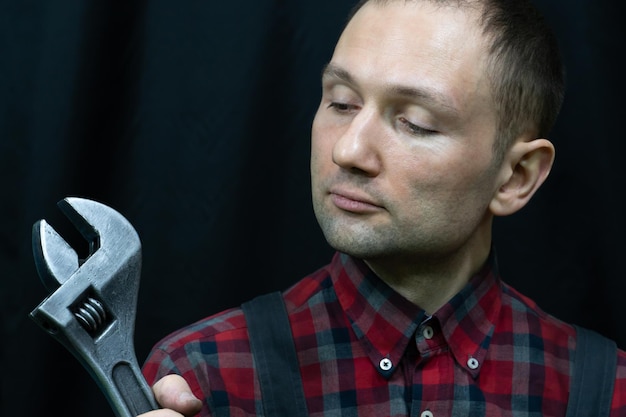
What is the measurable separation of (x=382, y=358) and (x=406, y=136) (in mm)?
279

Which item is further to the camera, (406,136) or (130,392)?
(406,136)

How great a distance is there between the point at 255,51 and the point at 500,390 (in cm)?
67

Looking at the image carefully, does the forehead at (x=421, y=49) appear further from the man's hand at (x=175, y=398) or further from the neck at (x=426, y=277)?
the man's hand at (x=175, y=398)

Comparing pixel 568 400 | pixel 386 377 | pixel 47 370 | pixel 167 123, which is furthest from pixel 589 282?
pixel 47 370

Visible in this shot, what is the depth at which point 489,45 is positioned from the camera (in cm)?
130

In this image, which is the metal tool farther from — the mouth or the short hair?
the short hair

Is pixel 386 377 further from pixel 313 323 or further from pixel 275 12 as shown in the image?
Answer: pixel 275 12

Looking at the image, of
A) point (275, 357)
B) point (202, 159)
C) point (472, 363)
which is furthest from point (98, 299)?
point (202, 159)

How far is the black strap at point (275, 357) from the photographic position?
1.28 meters

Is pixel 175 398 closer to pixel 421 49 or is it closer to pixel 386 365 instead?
pixel 386 365

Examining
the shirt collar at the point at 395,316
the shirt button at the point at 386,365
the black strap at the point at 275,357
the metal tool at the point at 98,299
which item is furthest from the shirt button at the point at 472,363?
the metal tool at the point at 98,299

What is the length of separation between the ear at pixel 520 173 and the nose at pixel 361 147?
19 cm

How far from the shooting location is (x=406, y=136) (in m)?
1.26

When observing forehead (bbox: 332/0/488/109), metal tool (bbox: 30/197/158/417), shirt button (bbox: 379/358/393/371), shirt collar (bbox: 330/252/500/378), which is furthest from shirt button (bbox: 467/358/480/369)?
metal tool (bbox: 30/197/158/417)
